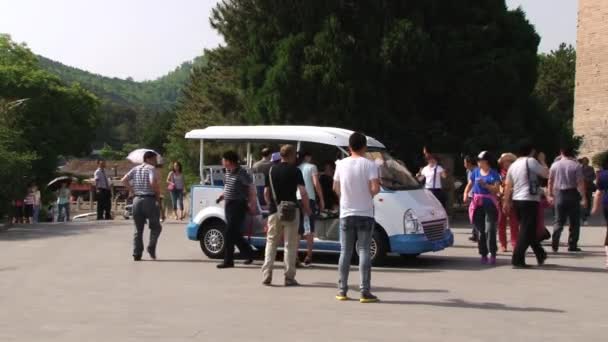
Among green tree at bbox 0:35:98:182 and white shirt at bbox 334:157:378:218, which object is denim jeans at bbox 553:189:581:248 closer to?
white shirt at bbox 334:157:378:218

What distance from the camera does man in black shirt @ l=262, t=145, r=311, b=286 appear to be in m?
11.6

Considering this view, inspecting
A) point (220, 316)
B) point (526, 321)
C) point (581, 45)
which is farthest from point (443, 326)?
point (581, 45)

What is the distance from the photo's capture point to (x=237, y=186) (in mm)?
13453

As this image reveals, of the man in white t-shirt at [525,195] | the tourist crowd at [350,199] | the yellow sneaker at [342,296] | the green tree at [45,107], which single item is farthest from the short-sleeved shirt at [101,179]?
the green tree at [45,107]

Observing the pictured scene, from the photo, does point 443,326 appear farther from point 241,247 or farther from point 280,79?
point 280,79

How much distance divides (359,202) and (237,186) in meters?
3.65

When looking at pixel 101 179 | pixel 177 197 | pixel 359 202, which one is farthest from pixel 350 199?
pixel 101 179

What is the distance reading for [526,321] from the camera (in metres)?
9.07

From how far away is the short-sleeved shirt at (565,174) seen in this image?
15547 millimetres

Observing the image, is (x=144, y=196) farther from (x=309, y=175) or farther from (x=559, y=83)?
(x=559, y=83)

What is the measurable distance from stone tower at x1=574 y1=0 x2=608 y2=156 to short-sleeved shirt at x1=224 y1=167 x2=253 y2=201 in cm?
4657

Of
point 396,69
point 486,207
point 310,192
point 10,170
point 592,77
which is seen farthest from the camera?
point 592,77

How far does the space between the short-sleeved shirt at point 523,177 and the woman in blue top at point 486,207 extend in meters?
0.82

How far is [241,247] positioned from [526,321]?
A: 19.3 feet
